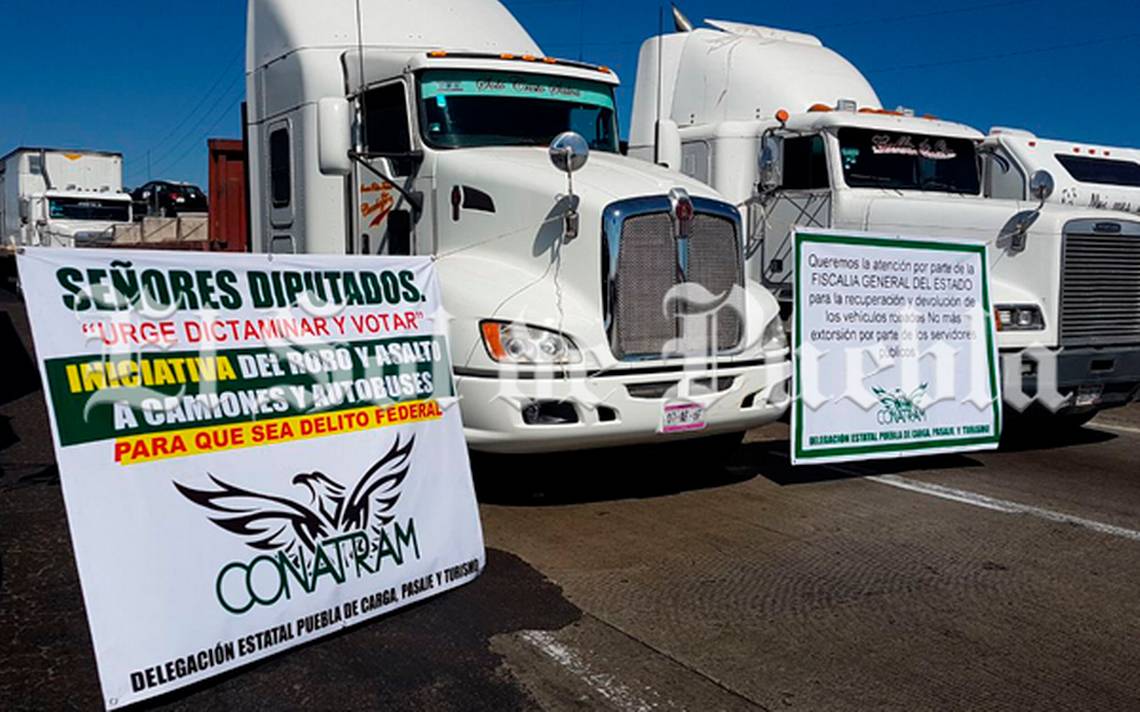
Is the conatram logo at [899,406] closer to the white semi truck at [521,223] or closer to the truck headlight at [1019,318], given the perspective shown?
the white semi truck at [521,223]

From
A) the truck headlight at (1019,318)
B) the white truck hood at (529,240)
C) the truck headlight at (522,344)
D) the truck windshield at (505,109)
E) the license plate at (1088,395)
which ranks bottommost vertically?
the license plate at (1088,395)

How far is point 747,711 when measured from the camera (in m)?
3.94

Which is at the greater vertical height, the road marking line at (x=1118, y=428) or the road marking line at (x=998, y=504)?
the road marking line at (x=998, y=504)

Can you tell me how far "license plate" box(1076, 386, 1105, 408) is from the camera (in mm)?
8758

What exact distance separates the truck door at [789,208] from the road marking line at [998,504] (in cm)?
275

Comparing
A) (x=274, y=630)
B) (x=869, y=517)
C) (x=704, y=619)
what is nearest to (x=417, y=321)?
(x=274, y=630)

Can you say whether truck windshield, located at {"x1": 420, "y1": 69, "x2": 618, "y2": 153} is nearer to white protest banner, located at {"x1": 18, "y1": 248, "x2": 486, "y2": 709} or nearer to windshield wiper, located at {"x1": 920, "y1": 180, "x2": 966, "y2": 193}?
white protest banner, located at {"x1": 18, "y1": 248, "x2": 486, "y2": 709}

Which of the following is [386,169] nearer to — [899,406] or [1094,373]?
[899,406]

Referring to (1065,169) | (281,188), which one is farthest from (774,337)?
(1065,169)

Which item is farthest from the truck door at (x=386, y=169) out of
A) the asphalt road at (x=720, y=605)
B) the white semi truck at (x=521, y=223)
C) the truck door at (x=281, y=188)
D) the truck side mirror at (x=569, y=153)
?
the asphalt road at (x=720, y=605)

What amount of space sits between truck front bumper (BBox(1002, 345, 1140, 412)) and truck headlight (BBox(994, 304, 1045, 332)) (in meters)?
0.24

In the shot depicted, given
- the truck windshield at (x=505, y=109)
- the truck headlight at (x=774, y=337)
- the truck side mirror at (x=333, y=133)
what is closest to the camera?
the truck headlight at (x=774, y=337)

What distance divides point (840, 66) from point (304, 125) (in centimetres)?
654

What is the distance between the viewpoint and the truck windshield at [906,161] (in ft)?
32.3
